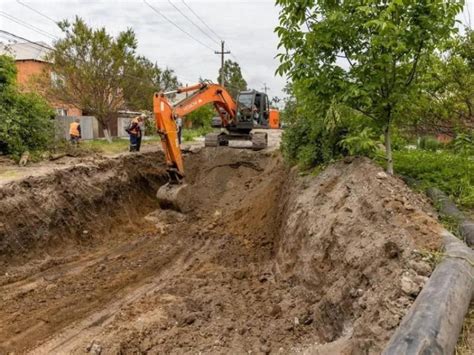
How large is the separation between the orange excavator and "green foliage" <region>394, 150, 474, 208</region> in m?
5.43

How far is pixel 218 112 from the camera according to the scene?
15.0m

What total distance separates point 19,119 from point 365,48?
1146 centimetres

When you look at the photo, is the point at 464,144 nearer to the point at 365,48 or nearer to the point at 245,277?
the point at 365,48

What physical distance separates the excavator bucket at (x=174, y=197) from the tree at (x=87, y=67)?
11.1 m

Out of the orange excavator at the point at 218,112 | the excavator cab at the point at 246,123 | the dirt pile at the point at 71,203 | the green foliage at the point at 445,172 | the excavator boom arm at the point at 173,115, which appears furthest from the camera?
the excavator cab at the point at 246,123

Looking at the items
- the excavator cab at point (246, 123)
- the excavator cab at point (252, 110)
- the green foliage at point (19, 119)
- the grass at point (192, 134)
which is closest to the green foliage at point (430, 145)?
the excavator cab at point (246, 123)

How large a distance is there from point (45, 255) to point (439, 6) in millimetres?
8119

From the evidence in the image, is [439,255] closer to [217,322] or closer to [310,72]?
[217,322]

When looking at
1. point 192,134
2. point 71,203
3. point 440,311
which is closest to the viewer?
point 440,311

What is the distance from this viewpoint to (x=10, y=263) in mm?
8008

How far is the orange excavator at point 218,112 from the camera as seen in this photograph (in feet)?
35.3

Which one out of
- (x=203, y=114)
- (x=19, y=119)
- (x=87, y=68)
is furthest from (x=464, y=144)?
(x=203, y=114)

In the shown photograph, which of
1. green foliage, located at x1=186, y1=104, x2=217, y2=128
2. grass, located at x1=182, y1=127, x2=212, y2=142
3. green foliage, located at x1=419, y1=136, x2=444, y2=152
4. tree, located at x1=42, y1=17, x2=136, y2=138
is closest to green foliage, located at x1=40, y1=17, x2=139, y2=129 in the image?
tree, located at x1=42, y1=17, x2=136, y2=138

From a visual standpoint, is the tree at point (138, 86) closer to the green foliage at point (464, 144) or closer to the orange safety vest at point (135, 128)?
the orange safety vest at point (135, 128)
